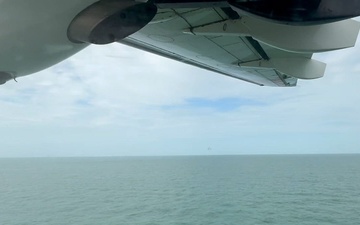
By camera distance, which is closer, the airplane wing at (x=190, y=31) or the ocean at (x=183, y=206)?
the airplane wing at (x=190, y=31)

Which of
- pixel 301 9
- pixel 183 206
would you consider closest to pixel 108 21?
pixel 301 9

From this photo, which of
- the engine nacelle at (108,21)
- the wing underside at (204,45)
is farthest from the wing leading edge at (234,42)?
the engine nacelle at (108,21)

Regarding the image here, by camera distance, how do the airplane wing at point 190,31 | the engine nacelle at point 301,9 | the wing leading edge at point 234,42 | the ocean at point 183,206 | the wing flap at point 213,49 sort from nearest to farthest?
the airplane wing at point 190,31, the engine nacelle at point 301,9, the wing leading edge at point 234,42, the wing flap at point 213,49, the ocean at point 183,206

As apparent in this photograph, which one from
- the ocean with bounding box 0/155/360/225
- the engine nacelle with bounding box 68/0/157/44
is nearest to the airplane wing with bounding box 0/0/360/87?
the engine nacelle with bounding box 68/0/157/44

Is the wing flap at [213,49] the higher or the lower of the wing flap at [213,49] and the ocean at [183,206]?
the higher

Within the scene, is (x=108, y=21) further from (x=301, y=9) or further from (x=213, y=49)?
(x=213, y=49)

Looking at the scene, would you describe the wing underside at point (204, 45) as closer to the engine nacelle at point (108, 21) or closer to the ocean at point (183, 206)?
the engine nacelle at point (108, 21)

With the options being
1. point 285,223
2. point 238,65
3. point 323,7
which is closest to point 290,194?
point 285,223

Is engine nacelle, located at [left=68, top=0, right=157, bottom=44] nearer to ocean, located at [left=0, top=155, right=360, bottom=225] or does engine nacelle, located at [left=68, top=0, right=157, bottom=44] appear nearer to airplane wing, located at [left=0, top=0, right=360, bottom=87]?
airplane wing, located at [left=0, top=0, right=360, bottom=87]

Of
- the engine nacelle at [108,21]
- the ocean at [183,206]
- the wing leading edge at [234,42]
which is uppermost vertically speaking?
the wing leading edge at [234,42]
